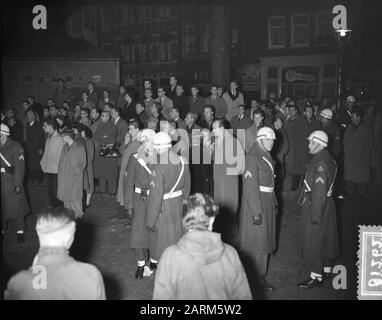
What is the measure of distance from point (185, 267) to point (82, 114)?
760cm

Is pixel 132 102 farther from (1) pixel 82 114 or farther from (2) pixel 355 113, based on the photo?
(2) pixel 355 113

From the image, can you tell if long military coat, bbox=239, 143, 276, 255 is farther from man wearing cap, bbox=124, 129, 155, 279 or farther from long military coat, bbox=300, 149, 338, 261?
man wearing cap, bbox=124, 129, 155, 279

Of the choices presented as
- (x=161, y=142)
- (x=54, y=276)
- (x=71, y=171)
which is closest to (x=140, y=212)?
(x=161, y=142)

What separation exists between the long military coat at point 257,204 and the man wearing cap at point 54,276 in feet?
9.62

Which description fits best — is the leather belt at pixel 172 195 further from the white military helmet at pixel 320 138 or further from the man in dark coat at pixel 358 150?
the man in dark coat at pixel 358 150

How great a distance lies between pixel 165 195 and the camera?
5582 mm

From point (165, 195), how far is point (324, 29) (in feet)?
73.3

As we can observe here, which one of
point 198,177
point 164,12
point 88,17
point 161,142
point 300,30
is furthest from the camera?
point 88,17

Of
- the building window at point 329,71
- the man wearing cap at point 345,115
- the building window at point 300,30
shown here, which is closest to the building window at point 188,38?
the building window at point 300,30

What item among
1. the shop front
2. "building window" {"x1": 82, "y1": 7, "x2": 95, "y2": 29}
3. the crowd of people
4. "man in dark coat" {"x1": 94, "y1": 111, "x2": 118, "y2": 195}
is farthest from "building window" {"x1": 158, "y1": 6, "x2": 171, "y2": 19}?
"man in dark coat" {"x1": 94, "y1": 111, "x2": 118, "y2": 195}

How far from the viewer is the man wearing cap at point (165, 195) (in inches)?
213

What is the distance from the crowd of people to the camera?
Result: 3270 mm

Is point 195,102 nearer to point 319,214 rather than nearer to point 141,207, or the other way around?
point 141,207
